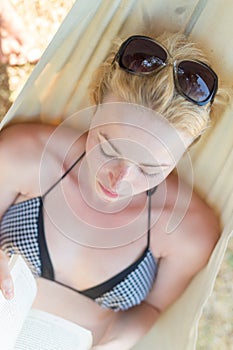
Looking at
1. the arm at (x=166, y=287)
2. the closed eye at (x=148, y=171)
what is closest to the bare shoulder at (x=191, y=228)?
the arm at (x=166, y=287)

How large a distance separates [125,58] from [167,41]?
0.07 metres

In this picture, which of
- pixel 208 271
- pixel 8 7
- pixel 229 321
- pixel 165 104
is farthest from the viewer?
pixel 229 321

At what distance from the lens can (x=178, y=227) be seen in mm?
983

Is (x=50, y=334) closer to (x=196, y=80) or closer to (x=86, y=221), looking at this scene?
(x=86, y=221)

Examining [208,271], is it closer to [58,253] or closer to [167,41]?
[58,253]

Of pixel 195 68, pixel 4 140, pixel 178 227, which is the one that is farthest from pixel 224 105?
pixel 4 140

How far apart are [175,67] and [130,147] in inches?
4.8

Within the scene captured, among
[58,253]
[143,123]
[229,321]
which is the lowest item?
[229,321]

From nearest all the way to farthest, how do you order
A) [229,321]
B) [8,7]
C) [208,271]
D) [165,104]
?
[165,104] → [208,271] → [8,7] → [229,321]

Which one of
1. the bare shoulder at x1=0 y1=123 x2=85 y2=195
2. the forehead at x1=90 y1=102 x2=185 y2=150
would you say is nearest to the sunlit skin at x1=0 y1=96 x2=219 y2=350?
the bare shoulder at x1=0 y1=123 x2=85 y2=195

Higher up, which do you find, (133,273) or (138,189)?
(138,189)

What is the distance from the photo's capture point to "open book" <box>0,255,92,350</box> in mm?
927

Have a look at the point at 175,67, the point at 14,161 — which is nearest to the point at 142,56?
the point at 175,67

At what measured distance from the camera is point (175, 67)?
2.73ft
